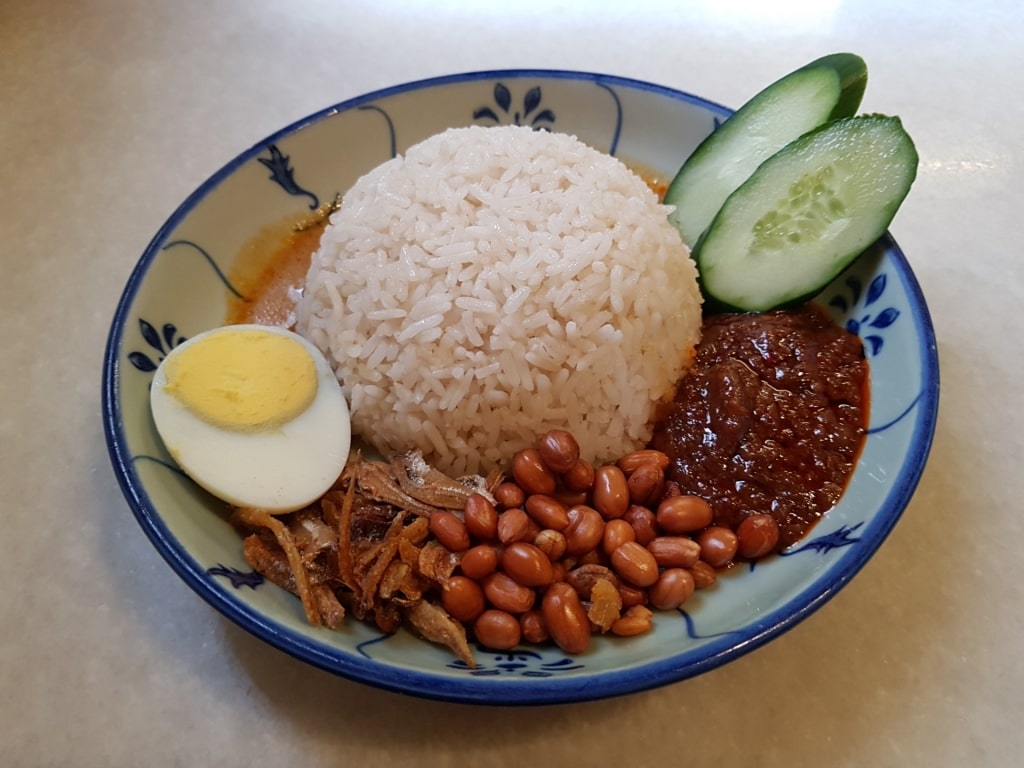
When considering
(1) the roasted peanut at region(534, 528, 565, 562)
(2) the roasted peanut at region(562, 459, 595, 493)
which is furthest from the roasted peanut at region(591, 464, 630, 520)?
(1) the roasted peanut at region(534, 528, 565, 562)

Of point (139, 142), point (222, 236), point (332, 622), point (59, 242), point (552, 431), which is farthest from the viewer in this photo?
point (139, 142)

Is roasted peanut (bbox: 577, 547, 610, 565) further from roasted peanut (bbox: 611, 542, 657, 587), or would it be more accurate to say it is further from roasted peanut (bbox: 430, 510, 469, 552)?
roasted peanut (bbox: 430, 510, 469, 552)

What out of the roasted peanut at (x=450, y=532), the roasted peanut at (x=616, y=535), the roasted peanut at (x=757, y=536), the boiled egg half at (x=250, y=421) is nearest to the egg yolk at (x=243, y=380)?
the boiled egg half at (x=250, y=421)

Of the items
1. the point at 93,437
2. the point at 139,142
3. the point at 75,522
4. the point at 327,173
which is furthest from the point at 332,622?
the point at 139,142

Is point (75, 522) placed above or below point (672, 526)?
below

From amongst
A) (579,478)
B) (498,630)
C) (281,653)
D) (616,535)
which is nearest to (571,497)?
(579,478)

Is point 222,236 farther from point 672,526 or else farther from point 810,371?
point 810,371

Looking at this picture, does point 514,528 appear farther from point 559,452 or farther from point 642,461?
point 642,461

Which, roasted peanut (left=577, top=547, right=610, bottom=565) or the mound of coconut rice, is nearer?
roasted peanut (left=577, top=547, right=610, bottom=565)
